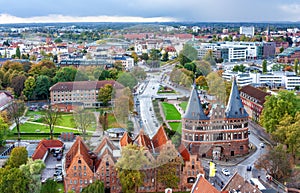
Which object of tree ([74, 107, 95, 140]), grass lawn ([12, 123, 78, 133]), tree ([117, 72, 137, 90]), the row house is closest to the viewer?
tree ([117, 72, 137, 90])

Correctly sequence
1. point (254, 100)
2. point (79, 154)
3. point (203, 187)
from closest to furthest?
point (203, 187) → point (79, 154) → point (254, 100)

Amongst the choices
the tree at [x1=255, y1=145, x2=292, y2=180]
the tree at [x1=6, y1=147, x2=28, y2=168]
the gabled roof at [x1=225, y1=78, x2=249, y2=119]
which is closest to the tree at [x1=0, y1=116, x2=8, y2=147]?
the tree at [x1=6, y1=147, x2=28, y2=168]

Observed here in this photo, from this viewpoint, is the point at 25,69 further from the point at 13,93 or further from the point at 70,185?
the point at 70,185

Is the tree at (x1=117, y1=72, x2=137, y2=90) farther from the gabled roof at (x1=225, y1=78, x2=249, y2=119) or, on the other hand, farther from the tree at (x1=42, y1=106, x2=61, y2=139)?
the tree at (x1=42, y1=106, x2=61, y2=139)

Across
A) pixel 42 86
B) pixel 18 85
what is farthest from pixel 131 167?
pixel 18 85

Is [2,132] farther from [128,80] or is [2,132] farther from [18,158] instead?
[128,80]

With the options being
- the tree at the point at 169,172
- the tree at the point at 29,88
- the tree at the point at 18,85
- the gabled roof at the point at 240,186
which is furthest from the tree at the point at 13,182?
the tree at the point at 18,85

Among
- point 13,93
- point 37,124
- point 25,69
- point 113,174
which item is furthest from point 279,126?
point 25,69
